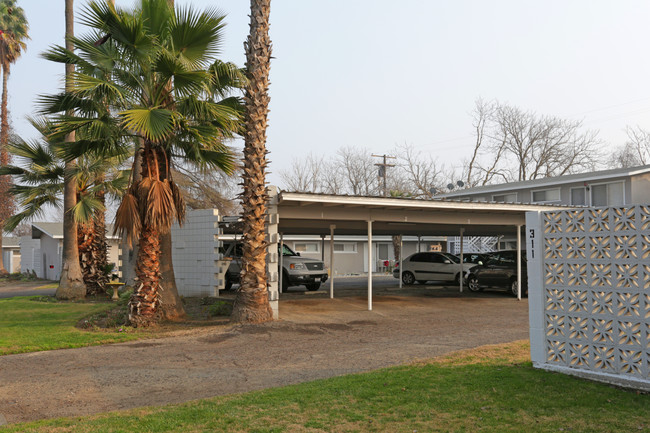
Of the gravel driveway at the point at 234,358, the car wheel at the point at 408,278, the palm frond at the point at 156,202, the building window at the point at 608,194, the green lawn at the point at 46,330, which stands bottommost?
the gravel driveway at the point at 234,358

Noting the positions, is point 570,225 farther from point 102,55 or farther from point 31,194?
point 31,194

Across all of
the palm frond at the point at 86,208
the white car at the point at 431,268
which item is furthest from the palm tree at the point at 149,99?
the white car at the point at 431,268

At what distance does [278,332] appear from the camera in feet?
41.1

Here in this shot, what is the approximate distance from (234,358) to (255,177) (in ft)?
15.7

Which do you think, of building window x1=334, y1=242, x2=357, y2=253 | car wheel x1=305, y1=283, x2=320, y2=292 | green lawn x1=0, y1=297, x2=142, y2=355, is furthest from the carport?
building window x1=334, y1=242, x2=357, y2=253

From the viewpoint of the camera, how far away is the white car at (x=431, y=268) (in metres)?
24.9

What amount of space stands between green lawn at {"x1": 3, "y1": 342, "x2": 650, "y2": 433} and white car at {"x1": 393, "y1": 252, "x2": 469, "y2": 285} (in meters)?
17.4

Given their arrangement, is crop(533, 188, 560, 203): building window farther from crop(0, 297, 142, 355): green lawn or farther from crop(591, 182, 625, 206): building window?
crop(0, 297, 142, 355): green lawn

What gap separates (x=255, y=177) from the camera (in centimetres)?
1337

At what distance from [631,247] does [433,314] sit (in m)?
9.17

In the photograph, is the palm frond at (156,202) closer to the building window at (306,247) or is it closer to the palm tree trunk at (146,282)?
the palm tree trunk at (146,282)

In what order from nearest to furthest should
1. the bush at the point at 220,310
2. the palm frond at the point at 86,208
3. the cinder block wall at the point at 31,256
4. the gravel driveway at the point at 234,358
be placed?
the gravel driveway at the point at 234,358, the bush at the point at 220,310, the palm frond at the point at 86,208, the cinder block wall at the point at 31,256

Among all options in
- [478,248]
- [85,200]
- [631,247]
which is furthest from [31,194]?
[478,248]

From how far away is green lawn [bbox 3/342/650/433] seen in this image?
18.3ft
